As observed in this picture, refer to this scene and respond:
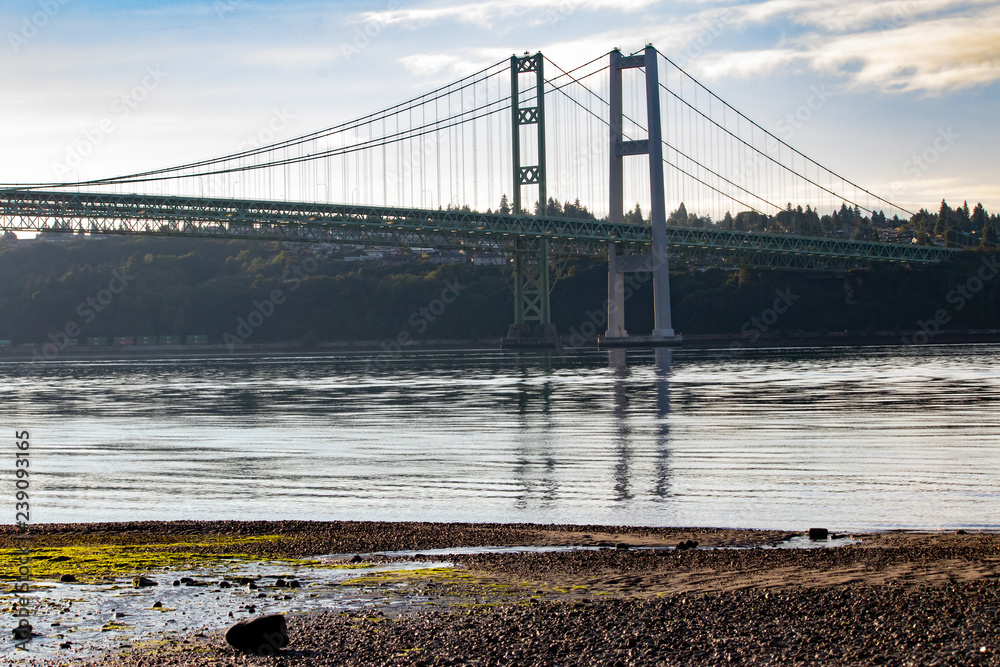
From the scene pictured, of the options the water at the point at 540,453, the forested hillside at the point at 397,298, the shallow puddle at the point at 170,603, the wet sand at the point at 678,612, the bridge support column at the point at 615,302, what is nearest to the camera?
the wet sand at the point at 678,612

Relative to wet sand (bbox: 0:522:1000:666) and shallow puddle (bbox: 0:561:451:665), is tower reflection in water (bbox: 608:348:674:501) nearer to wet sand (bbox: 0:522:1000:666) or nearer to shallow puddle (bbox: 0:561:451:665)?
wet sand (bbox: 0:522:1000:666)

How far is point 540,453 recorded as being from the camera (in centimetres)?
1911

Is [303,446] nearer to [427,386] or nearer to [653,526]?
[653,526]

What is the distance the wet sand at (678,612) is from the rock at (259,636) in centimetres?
8

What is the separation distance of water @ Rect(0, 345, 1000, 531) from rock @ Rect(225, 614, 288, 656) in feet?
17.9

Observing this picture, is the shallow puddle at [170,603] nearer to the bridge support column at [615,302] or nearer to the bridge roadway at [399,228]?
the bridge roadway at [399,228]

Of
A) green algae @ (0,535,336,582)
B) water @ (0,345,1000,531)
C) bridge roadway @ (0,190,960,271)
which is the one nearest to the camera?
green algae @ (0,535,336,582)

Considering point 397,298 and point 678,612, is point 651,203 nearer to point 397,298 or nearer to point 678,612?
point 397,298

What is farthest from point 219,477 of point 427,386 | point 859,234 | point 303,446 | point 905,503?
point 859,234

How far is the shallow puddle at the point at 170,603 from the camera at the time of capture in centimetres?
713

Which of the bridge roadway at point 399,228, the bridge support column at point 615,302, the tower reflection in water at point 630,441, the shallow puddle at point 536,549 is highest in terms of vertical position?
the bridge roadway at point 399,228

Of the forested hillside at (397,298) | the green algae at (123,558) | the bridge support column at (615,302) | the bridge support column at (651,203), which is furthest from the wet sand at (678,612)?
the forested hillside at (397,298)

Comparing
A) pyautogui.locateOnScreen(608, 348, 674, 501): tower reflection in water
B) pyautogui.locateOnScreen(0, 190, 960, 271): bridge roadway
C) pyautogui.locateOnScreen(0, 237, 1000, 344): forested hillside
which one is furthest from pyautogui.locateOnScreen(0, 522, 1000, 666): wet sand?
pyautogui.locateOnScreen(0, 237, 1000, 344): forested hillside

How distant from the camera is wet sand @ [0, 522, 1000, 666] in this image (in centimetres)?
645
